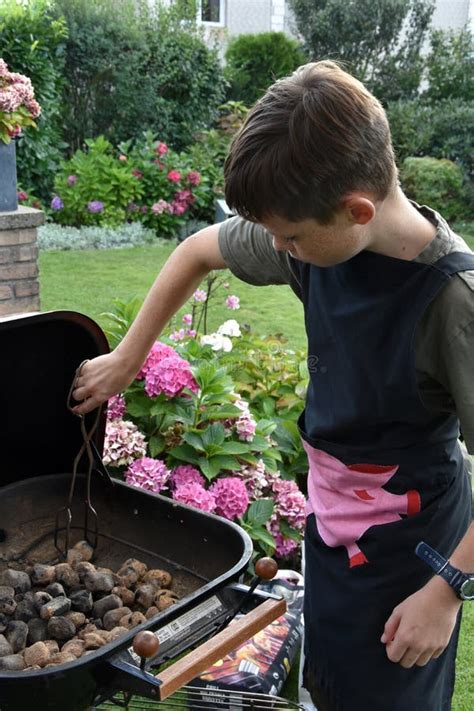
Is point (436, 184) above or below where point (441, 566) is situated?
below

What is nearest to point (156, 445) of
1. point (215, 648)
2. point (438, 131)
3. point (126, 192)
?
point (215, 648)

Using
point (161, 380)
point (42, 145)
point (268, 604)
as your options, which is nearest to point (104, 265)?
point (42, 145)

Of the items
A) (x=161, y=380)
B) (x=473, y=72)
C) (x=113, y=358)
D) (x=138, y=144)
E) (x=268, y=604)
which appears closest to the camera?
(x=268, y=604)

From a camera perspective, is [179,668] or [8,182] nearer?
[179,668]

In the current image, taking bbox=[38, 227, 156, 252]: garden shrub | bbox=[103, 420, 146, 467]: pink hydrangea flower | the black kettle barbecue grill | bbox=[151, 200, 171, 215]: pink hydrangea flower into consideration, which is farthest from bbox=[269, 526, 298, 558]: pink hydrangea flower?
bbox=[151, 200, 171, 215]: pink hydrangea flower

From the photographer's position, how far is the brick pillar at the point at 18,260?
193 inches

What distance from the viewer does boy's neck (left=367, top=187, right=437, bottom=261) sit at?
1.36 metres

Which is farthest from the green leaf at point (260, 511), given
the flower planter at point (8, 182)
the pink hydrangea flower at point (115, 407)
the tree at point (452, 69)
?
the tree at point (452, 69)

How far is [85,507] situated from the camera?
6.64 feet

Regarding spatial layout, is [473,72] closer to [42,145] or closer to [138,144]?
[138,144]

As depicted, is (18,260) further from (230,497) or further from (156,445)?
(230,497)

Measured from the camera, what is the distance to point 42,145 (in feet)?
29.9

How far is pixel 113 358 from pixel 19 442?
0.36 metres

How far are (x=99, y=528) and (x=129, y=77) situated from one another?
31.9ft
